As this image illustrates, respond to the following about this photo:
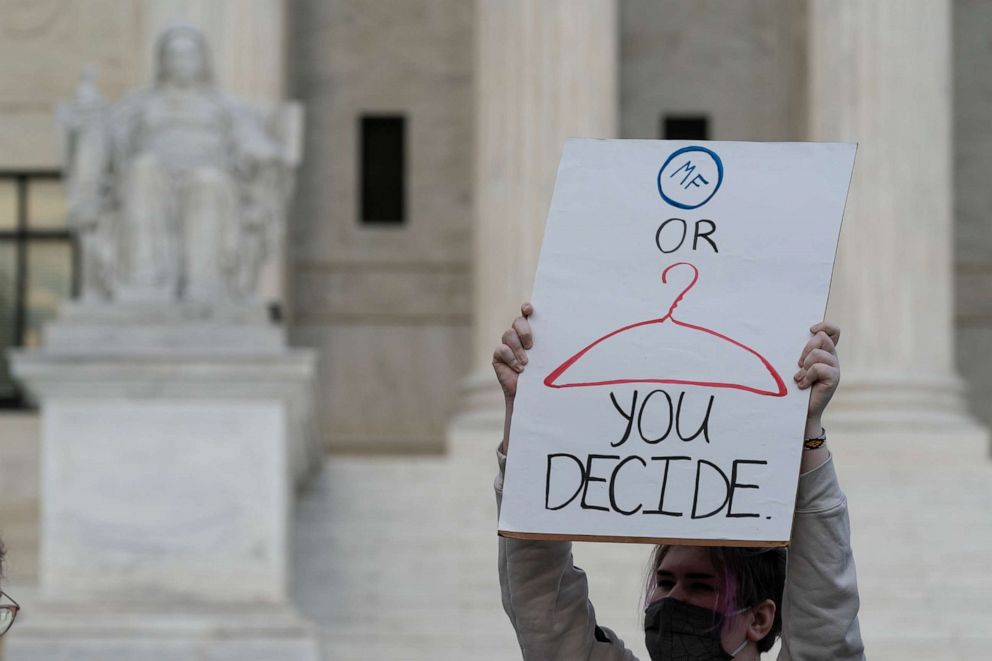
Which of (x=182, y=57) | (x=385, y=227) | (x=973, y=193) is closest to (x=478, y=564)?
(x=182, y=57)

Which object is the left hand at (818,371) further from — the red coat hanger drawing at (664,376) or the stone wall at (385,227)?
the stone wall at (385,227)

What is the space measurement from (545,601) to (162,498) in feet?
35.2

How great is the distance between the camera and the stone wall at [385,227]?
28219mm

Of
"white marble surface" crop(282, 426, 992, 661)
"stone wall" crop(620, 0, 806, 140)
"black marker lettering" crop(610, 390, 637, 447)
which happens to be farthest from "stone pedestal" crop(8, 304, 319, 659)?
"stone wall" crop(620, 0, 806, 140)

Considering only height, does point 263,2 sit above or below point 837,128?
above

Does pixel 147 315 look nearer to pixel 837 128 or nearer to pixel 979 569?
pixel 979 569

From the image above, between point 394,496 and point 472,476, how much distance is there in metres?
1.08

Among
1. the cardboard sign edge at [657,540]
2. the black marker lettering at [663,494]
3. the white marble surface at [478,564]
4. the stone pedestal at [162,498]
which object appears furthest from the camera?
the white marble surface at [478,564]

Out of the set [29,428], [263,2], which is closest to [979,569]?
[263,2]

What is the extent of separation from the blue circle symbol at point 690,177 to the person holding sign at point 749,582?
0.43 metres

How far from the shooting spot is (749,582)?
446 cm

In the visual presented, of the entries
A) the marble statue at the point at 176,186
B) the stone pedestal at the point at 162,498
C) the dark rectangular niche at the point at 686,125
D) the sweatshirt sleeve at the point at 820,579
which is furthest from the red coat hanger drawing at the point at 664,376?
the dark rectangular niche at the point at 686,125

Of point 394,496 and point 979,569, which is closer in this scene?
point 979,569

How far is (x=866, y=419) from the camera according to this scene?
21922 mm
